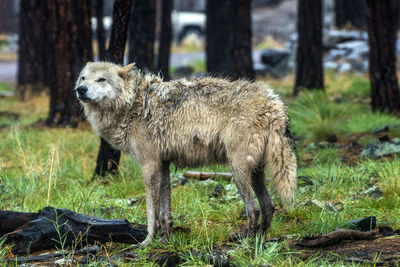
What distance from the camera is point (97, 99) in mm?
5152

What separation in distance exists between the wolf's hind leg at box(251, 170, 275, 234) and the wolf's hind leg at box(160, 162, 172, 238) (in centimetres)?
92

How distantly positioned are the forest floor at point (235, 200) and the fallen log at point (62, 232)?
0.39 feet

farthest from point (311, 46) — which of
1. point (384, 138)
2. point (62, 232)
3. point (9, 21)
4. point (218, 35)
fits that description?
point (9, 21)

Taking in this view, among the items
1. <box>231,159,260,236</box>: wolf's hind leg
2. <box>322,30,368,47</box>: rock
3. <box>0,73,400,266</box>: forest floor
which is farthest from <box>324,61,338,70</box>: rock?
<box>231,159,260,236</box>: wolf's hind leg

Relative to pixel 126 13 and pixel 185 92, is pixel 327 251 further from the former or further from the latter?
pixel 126 13

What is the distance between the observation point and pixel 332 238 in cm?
463

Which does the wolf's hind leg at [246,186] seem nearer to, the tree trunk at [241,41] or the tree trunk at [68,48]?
the tree trunk at [68,48]

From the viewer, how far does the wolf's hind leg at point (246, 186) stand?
4.77 meters

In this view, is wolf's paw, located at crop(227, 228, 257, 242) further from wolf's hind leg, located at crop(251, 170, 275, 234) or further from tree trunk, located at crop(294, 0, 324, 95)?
tree trunk, located at crop(294, 0, 324, 95)

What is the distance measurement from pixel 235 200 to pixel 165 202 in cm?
123

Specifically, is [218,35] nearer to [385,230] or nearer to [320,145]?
[320,145]

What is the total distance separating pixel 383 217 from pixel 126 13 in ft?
14.0

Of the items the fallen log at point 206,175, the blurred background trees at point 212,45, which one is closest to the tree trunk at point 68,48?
the blurred background trees at point 212,45

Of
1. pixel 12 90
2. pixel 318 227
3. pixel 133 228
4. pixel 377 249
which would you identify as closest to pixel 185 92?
pixel 133 228
